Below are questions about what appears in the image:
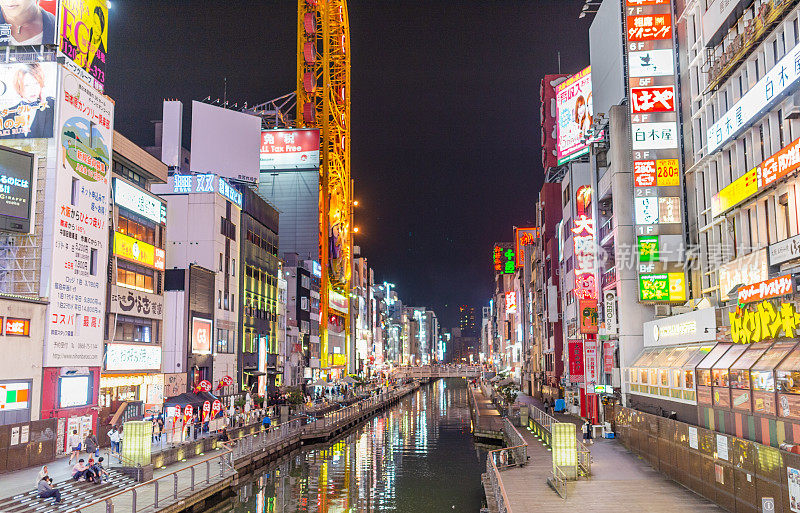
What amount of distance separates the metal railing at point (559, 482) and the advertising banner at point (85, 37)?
A: 31.4 meters

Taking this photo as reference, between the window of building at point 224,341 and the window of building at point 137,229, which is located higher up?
the window of building at point 137,229

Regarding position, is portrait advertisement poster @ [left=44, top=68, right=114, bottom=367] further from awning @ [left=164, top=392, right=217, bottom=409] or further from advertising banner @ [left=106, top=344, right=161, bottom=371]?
awning @ [left=164, top=392, right=217, bottom=409]

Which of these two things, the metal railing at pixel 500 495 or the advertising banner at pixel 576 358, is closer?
the metal railing at pixel 500 495

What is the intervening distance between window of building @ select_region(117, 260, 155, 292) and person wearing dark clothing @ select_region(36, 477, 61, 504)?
22.8m

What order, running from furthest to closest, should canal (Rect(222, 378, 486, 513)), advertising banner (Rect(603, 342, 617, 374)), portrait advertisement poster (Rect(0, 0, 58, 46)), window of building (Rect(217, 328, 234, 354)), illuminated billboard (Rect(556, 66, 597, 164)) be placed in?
illuminated billboard (Rect(556, 66, 597, 164)), window of building (Rect(217, 328, 234, 354)), advertising banner (Rect(603, 342, 617, 374)), portrait advertisement poster (Rect(0, 0, 58, 46)), canal (Rect(222, 378, 486, 513))

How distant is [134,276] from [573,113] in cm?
4711

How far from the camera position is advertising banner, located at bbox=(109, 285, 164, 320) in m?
44.6

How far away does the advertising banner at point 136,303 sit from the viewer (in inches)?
1757

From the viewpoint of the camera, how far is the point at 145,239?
49188mm

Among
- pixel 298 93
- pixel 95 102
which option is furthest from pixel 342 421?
pixel 298 93

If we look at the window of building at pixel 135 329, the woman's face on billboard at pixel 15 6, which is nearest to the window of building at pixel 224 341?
the window of building at pixel 135 329

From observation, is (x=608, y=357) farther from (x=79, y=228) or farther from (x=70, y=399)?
(x=79, y=228)

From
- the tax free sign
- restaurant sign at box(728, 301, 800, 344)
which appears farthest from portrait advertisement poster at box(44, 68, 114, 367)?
Answer: the tax free sign

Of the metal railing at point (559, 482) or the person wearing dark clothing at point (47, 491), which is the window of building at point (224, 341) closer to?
the person wearing dark clothing at point (47, 491)
